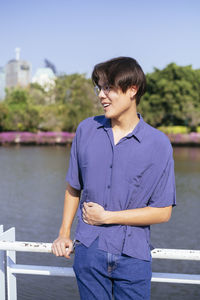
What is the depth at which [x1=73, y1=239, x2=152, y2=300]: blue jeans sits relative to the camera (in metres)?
1.42

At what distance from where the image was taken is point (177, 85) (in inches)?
1566

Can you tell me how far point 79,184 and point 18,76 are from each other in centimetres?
17307

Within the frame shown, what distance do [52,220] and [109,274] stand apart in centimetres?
801

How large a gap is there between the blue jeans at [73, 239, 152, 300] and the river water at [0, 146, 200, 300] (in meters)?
3.24

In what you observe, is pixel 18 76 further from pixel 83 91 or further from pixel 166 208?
pixel 166 208

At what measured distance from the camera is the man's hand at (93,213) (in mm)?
1417

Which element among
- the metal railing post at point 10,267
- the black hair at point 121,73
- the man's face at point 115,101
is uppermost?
the black hair at point 121,73

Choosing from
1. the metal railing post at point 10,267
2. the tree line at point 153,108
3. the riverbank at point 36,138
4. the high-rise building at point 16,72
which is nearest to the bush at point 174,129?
the tree line at point 153,108

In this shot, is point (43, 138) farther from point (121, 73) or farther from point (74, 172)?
point (121, 73)

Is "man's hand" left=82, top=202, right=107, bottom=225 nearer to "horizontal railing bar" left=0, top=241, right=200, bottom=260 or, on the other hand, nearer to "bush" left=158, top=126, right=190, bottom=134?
"horizontal railing bar" left=0, top=241, right=200, bottom=260

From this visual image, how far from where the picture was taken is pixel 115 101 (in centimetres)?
148

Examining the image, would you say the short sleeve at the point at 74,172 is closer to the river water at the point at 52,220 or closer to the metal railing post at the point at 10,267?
the metal railing post at the point at 10,267

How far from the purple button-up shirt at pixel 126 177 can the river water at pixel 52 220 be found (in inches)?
131

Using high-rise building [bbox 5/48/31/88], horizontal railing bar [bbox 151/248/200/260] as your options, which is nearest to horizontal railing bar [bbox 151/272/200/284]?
horizontal railing bar [bbox 151/248/200/260]
